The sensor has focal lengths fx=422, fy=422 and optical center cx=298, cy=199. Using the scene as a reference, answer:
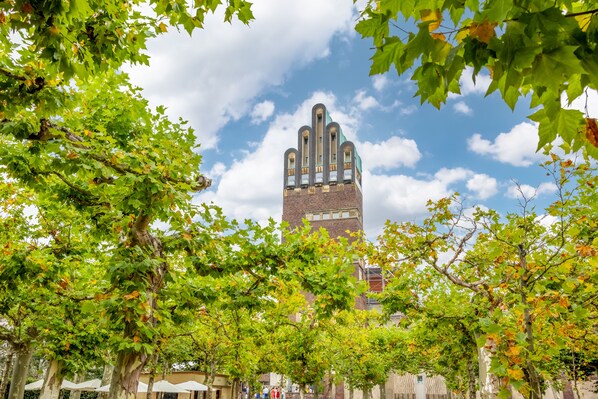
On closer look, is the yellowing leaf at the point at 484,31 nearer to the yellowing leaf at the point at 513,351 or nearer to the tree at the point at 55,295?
the yellowing leaf at the point at 513,351

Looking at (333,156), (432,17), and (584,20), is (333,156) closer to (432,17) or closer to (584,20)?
(432,17)

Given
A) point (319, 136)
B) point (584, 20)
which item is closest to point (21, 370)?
point (584, 20)

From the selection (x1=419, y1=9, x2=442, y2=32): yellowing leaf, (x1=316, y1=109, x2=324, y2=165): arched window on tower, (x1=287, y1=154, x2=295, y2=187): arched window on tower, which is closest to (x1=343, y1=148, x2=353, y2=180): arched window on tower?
(x1=316, y1=109, x2=324, y2=165): arched window on tower

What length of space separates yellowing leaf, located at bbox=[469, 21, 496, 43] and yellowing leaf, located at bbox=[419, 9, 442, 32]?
9.6 inches

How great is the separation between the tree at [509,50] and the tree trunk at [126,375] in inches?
256

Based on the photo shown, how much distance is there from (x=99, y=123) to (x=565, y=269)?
8238 mm

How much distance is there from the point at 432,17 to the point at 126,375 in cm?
689

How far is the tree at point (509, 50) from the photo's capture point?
4.87ft

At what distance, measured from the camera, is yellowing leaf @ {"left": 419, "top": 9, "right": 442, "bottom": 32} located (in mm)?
1767

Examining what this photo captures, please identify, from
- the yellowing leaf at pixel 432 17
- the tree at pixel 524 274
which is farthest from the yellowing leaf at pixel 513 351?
the yellowing leaf at pixel 432 17

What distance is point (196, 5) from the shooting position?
13.8 ft

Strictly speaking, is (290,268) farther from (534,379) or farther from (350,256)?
(534,379)

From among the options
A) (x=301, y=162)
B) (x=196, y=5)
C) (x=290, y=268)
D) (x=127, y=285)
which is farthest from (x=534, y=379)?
(x=301, y=162)

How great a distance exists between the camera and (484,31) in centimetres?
156
